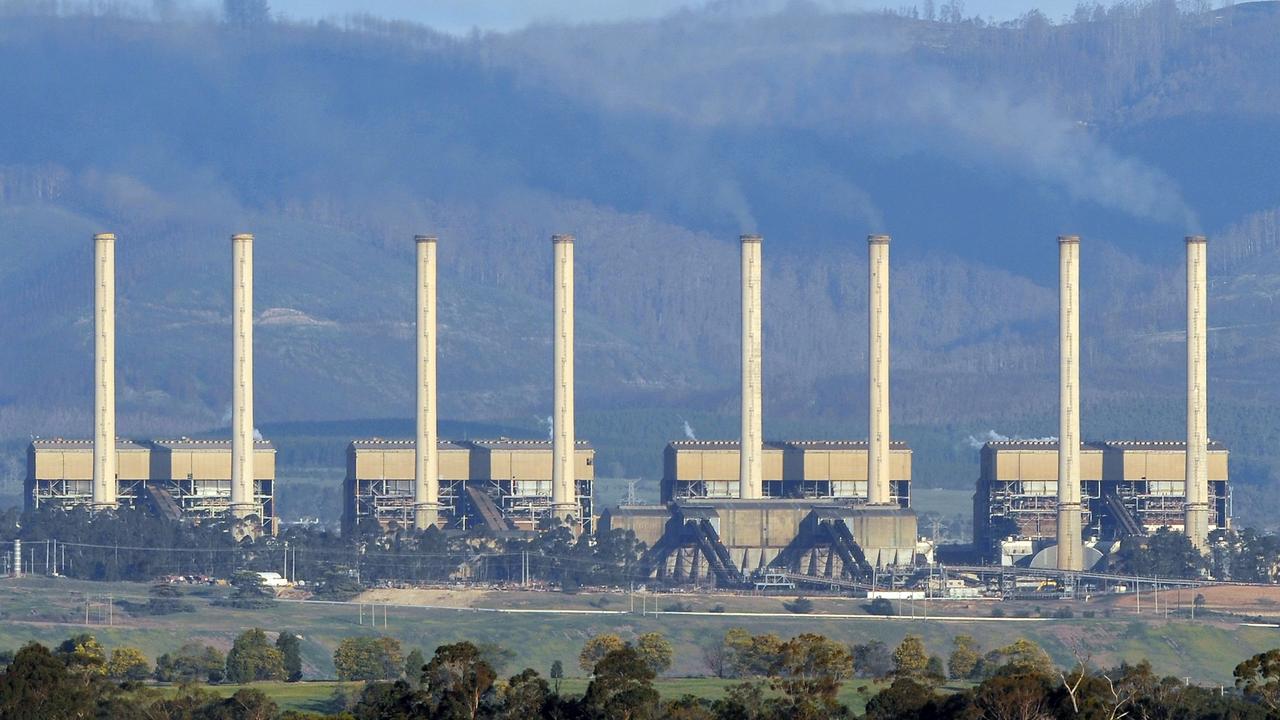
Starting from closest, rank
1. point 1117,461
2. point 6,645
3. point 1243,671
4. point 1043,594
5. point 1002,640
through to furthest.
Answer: point 1243,671
point 6,645
point 1002,640
point 1043,594
point 1117,461

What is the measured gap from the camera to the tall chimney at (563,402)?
15812 centimetres

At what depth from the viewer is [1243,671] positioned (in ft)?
232

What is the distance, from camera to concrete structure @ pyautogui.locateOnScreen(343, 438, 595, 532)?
159750mm

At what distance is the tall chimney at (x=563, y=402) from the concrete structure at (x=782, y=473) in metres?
5.98

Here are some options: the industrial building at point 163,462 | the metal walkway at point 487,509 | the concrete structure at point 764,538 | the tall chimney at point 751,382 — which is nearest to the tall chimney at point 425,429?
the metal walkway at point 487,509

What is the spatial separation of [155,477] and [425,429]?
51.3 feet

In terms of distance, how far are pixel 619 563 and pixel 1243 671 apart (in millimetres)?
83975

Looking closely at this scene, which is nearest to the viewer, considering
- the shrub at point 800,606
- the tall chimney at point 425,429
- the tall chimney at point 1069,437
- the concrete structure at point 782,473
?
the shrub at point 800,606

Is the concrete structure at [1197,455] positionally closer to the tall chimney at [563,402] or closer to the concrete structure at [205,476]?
the tall chimney at [563,402]

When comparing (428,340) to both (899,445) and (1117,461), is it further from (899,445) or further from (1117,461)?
(1117,461)

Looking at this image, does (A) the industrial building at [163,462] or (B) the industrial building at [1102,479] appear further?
(B) the industrial building at [1102,479]

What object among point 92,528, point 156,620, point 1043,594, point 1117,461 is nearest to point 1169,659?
point 1043,594

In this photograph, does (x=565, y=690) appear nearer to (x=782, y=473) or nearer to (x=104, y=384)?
(x=782, y=473)

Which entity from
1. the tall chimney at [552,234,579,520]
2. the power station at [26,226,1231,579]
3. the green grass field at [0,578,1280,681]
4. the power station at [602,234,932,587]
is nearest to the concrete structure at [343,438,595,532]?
the power station at [26,226,1231,579]
